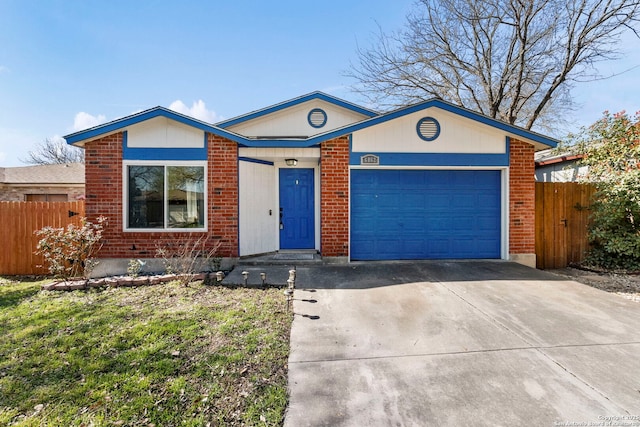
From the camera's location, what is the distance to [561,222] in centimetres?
786

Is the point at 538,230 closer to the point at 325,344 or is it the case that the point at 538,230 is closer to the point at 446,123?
the point at 446,123

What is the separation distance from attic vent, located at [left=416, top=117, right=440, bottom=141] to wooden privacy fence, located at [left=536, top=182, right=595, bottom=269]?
3.20 metres

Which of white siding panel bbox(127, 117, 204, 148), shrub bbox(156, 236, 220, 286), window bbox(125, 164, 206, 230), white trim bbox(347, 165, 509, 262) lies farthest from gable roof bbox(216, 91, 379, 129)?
shrub bbox(156, 236, 220, 286)

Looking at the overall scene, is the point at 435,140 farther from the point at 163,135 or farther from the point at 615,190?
the point at 163,135

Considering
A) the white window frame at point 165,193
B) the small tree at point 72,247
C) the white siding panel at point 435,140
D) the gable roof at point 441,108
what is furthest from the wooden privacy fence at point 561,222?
the small tree at point 72,247

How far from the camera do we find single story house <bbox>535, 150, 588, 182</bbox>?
28.7 feet

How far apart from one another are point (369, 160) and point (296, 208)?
2492 mm

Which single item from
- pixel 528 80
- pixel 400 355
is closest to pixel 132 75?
pixel 400 355

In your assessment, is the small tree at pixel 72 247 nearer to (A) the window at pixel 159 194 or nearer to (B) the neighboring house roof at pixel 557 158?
(A) the window at pixel 159 194

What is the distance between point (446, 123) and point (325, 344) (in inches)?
248

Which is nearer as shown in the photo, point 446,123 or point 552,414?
point 552,414

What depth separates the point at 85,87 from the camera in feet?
46.5

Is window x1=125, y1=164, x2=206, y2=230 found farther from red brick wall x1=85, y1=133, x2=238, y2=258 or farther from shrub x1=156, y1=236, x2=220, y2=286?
shrub x1=156, y1=236, x2=220, y2=286

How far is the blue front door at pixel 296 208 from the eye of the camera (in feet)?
27.4
